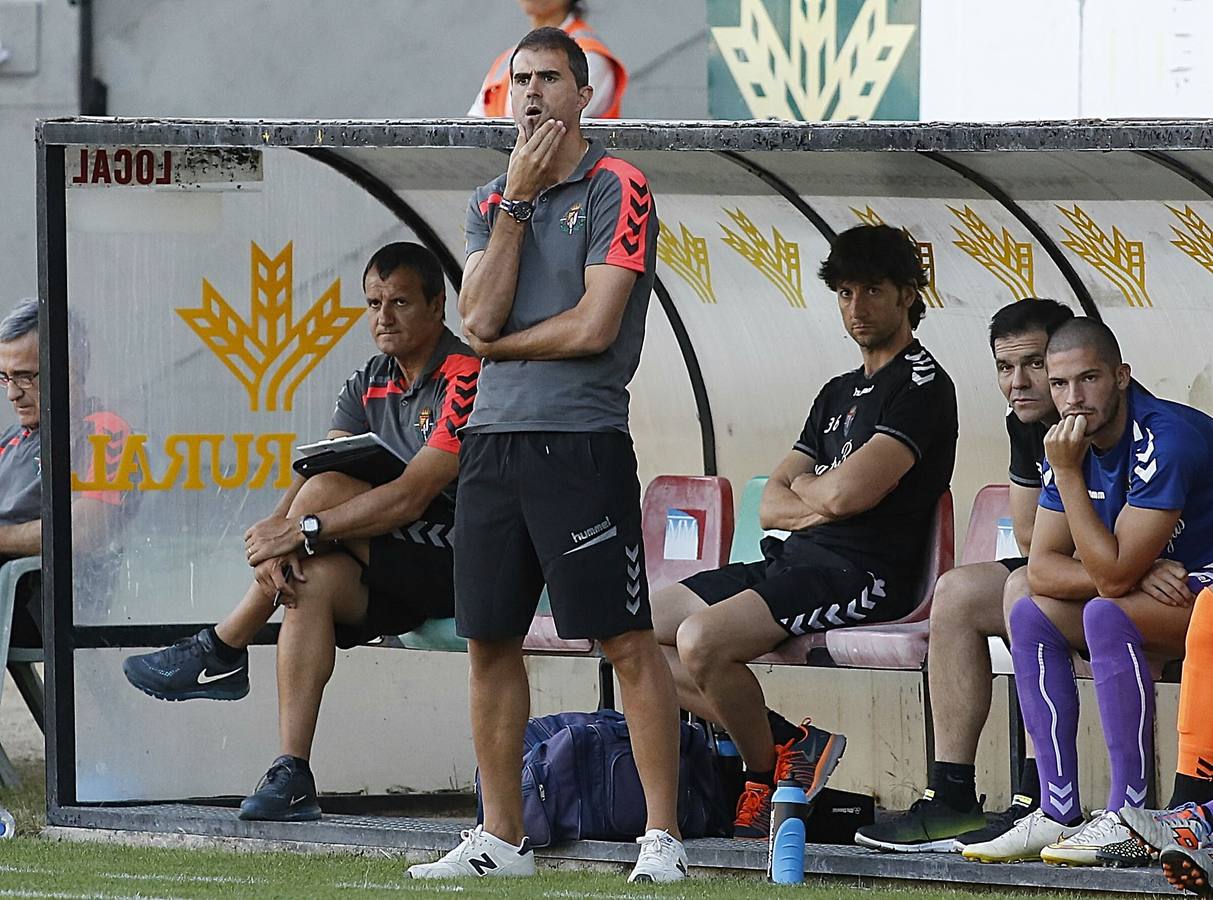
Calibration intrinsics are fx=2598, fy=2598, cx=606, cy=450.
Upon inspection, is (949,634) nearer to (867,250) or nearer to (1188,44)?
(867,250)

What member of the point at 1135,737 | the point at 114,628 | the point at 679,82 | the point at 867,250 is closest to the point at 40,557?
the point at 114,628

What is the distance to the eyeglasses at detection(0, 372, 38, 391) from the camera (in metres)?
7.65

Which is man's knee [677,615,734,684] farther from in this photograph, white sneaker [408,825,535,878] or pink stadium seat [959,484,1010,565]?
pink stadium seat [959,484,1010,565]

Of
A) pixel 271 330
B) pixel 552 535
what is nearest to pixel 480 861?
pixel 552 535

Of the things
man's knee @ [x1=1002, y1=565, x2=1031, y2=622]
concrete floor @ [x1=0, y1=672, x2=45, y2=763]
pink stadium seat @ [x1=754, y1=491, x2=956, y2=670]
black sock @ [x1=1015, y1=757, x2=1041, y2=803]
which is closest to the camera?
man's knee @ [x1=1002, y1=565, x2=1031, y2=622]

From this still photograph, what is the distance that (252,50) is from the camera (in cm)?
1155

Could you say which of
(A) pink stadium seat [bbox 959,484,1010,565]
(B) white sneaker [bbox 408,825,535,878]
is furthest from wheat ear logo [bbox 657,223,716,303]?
(B) white sneaker [bbox 408,825,535,878]

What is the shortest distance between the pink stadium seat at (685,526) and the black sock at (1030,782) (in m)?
1.35

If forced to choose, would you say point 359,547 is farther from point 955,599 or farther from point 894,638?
point 955,599

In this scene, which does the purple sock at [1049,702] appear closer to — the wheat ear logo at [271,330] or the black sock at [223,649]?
the black sock at [223,649]

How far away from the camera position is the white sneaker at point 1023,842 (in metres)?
5.80

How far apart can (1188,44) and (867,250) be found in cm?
350

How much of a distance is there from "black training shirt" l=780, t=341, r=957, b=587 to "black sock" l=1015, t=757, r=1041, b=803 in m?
0.59

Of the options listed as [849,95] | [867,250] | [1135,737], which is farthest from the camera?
[849,95]
